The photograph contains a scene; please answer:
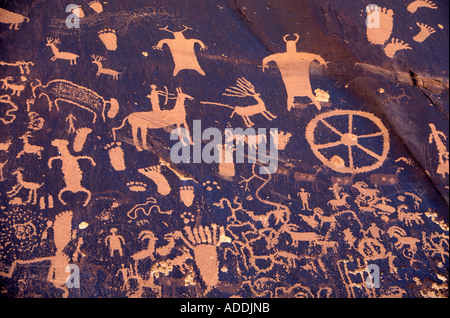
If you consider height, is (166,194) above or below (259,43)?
below

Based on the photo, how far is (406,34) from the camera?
1620 mm

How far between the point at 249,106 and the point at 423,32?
0.78m

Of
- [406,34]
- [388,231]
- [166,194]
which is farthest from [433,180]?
[166,194]

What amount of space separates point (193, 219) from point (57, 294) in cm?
49

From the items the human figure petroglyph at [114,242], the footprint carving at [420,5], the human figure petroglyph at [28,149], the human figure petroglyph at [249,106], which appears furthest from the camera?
the footprint carving at [420,5]

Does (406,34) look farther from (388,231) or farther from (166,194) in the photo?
(166,194)

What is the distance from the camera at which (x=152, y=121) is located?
151 centimetres

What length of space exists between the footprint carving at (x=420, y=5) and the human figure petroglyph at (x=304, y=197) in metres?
0.91

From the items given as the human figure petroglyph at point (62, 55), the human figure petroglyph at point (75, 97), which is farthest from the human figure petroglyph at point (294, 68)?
the human figure petroglyph at point (62, 55)

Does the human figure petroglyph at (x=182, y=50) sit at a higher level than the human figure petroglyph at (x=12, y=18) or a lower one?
lower

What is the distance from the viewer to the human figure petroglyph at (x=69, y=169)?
1.40 m

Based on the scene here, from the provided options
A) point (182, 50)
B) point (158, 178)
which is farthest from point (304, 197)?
point (182, 50)

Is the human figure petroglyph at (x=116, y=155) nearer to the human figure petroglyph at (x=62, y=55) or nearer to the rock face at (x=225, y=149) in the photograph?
the rock face at (x=225, y=149)

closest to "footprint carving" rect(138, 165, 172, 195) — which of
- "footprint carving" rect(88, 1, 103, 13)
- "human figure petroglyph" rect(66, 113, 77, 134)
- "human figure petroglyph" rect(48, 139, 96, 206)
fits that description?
"human figure petroglyph" rect(48, 139, 96, 206)
